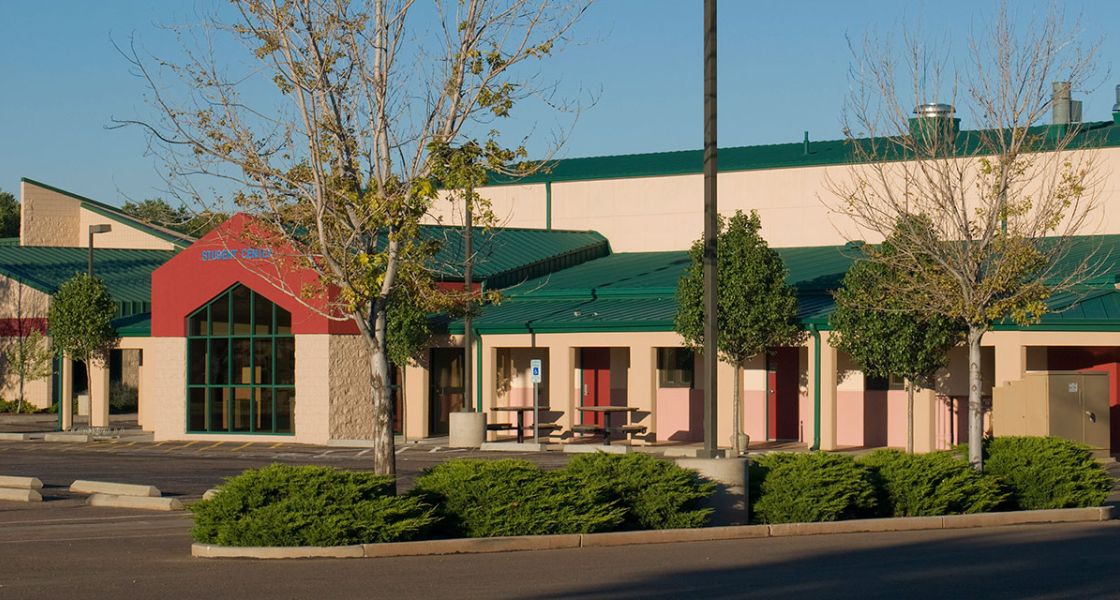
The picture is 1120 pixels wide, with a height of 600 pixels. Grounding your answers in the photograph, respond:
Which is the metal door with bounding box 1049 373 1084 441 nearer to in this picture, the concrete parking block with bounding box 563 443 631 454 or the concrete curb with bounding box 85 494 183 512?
the concrete parking block with bounding box 563 443 631 454

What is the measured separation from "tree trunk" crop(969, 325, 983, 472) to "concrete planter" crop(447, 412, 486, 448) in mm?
16516

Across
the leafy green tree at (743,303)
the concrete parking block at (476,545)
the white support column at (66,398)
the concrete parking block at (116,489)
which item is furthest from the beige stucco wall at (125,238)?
the concrete parking block at (476,545)

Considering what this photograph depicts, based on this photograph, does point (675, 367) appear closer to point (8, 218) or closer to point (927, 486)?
point (927, 486)

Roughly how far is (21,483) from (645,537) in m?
10.9

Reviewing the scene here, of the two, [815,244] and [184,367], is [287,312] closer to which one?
[184,367]

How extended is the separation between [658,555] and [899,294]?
1189cm

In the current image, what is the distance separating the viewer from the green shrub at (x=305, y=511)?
15.4m

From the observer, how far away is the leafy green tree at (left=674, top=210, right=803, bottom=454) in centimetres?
3412

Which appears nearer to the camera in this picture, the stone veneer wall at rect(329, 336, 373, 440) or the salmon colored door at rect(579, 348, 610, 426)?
the stone veneer wall at rect(329, 336, 373, 440)

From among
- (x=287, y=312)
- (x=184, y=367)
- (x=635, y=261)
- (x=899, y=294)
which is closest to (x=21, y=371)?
(x=184, y=367)

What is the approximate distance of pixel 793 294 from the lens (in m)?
34.8

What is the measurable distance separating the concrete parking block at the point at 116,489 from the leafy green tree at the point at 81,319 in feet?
74.6

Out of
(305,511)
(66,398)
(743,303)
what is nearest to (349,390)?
(743,303)

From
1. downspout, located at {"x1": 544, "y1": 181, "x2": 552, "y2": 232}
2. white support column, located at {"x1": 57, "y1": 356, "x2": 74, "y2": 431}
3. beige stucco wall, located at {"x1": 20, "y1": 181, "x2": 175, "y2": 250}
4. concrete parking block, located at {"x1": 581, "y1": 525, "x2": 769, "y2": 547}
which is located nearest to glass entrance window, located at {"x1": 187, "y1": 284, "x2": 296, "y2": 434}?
white support column, located at {"x1": 57, "y1": 356, "x2": 74, "y2": 431}
